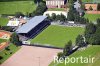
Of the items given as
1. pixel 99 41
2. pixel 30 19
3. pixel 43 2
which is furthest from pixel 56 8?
pixel 99 41

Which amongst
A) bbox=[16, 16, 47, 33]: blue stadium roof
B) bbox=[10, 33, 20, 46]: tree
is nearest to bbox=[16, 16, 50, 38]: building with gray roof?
bbox=[16, 16, 47, 33]: blue stadium roof

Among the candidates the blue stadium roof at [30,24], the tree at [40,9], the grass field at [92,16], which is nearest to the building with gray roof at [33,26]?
the blue stadium roof at [30,24]

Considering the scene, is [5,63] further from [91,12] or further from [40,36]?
[91,12]

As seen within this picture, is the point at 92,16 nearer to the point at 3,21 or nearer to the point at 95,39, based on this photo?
the point at 95,39

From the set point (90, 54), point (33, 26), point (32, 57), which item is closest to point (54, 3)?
point (33, 26)

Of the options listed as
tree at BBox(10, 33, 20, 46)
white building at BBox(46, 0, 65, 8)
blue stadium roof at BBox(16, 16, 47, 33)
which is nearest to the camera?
tree at BBox(10, 33, 20, 46)

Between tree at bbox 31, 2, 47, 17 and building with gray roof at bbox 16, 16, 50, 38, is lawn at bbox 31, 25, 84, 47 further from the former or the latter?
tree at bbox 31, 2, 47, 17
